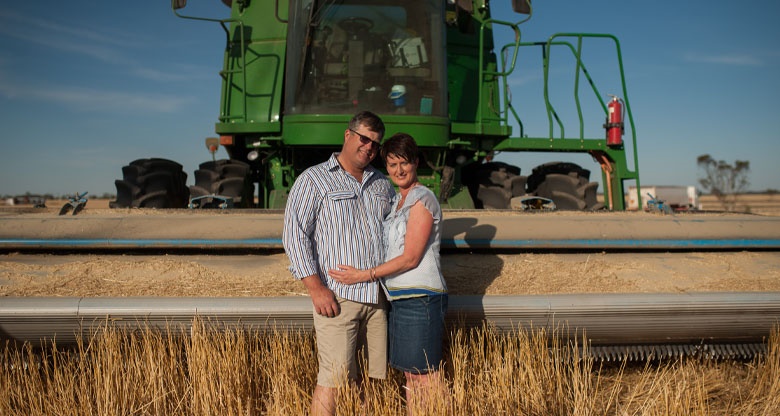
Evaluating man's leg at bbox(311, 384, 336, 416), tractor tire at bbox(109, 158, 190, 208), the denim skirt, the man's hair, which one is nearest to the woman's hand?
the denim skirt

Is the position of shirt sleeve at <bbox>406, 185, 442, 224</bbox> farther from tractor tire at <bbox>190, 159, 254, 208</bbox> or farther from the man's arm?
tractor tire at <bbox>190, 159, 254, 208</bbox>

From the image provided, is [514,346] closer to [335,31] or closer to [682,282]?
[682,282]

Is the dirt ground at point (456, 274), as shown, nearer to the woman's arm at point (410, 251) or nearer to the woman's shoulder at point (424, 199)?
the woman's arm at point (410, 251)

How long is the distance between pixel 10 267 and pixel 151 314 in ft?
3.15

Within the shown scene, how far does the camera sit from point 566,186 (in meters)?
6.10

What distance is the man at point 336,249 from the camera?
2635 mm

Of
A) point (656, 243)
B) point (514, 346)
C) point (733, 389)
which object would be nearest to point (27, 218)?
point (514, 346)

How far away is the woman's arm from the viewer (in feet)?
8.44

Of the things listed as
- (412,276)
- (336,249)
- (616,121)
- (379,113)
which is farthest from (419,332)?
(616,121)

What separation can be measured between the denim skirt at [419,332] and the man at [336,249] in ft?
0.38

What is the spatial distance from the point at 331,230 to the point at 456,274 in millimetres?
916

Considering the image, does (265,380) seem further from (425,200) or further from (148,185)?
(148,185)

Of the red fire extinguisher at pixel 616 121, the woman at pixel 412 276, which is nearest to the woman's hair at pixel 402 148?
the woman at pixel 412 276

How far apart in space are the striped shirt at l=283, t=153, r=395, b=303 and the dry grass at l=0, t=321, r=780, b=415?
0.47m
